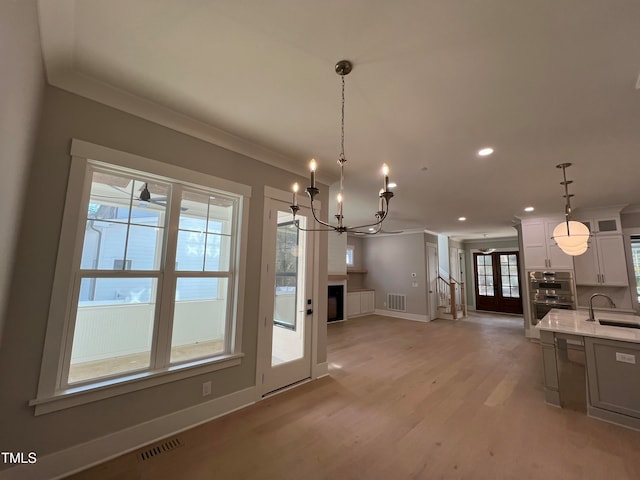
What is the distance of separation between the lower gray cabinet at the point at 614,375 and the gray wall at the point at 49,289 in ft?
13.1

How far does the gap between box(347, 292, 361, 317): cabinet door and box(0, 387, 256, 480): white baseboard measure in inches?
220

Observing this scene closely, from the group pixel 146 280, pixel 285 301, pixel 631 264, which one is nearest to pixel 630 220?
pixel 631 264

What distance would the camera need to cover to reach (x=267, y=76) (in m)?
1.88

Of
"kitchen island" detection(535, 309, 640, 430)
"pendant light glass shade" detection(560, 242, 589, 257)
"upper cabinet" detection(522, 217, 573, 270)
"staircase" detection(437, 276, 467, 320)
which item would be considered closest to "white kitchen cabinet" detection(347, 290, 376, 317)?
"staircase" detection(437, 276, 467, 320)

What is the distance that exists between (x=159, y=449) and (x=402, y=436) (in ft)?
6.63

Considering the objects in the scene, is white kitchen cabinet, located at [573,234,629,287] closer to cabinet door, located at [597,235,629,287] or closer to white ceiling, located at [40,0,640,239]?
cabinet door, located at [597,235,629,287]

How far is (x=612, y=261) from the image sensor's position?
5.03m

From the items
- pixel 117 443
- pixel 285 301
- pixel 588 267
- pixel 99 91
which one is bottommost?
pixel 117 443

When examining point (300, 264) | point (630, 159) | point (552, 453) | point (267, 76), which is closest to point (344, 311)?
point (300, 264)

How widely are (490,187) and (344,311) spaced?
4983 mm

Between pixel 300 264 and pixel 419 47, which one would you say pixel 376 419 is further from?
pixel 419 47

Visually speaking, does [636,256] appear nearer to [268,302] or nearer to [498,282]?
[498,282]

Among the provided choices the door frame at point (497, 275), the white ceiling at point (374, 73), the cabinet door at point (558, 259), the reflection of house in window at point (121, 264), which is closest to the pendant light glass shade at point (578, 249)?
the white ceiling at point (374, 73)

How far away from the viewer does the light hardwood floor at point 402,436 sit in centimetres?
192
